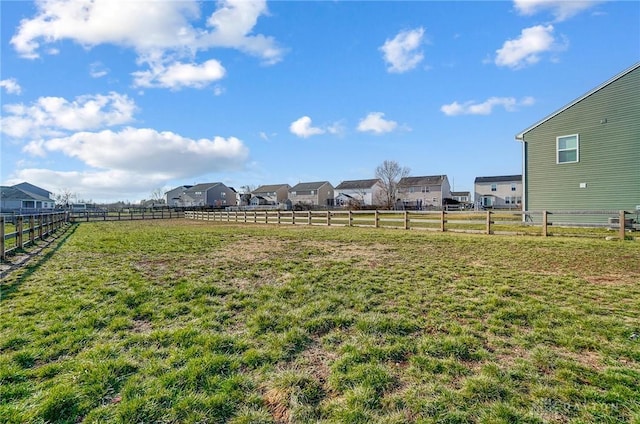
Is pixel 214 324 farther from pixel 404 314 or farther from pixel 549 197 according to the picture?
pixel 549 197

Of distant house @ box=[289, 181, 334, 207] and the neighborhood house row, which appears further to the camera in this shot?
distant house @ box=[289, 181, 334, 207]

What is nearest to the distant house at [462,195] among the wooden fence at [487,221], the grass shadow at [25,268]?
the wooden fence at [487,221]

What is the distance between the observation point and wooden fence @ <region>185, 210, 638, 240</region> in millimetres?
11391

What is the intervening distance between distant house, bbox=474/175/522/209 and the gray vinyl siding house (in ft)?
119

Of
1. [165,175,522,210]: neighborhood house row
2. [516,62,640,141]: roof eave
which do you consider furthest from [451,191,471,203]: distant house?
[516,62,640,141]: roof eave

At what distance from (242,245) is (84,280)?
496 cm

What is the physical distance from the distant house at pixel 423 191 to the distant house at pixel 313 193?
15.9 metres

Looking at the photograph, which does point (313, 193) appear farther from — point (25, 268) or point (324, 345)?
point (324, 345)

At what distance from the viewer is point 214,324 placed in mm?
3990

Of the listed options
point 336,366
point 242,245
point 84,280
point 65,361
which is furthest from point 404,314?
point 242,245

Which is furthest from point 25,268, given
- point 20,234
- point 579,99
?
point 579,99

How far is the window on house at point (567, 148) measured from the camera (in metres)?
14.2

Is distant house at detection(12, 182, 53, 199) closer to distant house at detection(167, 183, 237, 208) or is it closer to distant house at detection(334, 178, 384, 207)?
distant house at detection(167, 183, 237, 208)

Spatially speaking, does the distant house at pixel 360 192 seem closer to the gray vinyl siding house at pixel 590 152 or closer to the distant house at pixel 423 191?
the distant house at pixel 423 191
